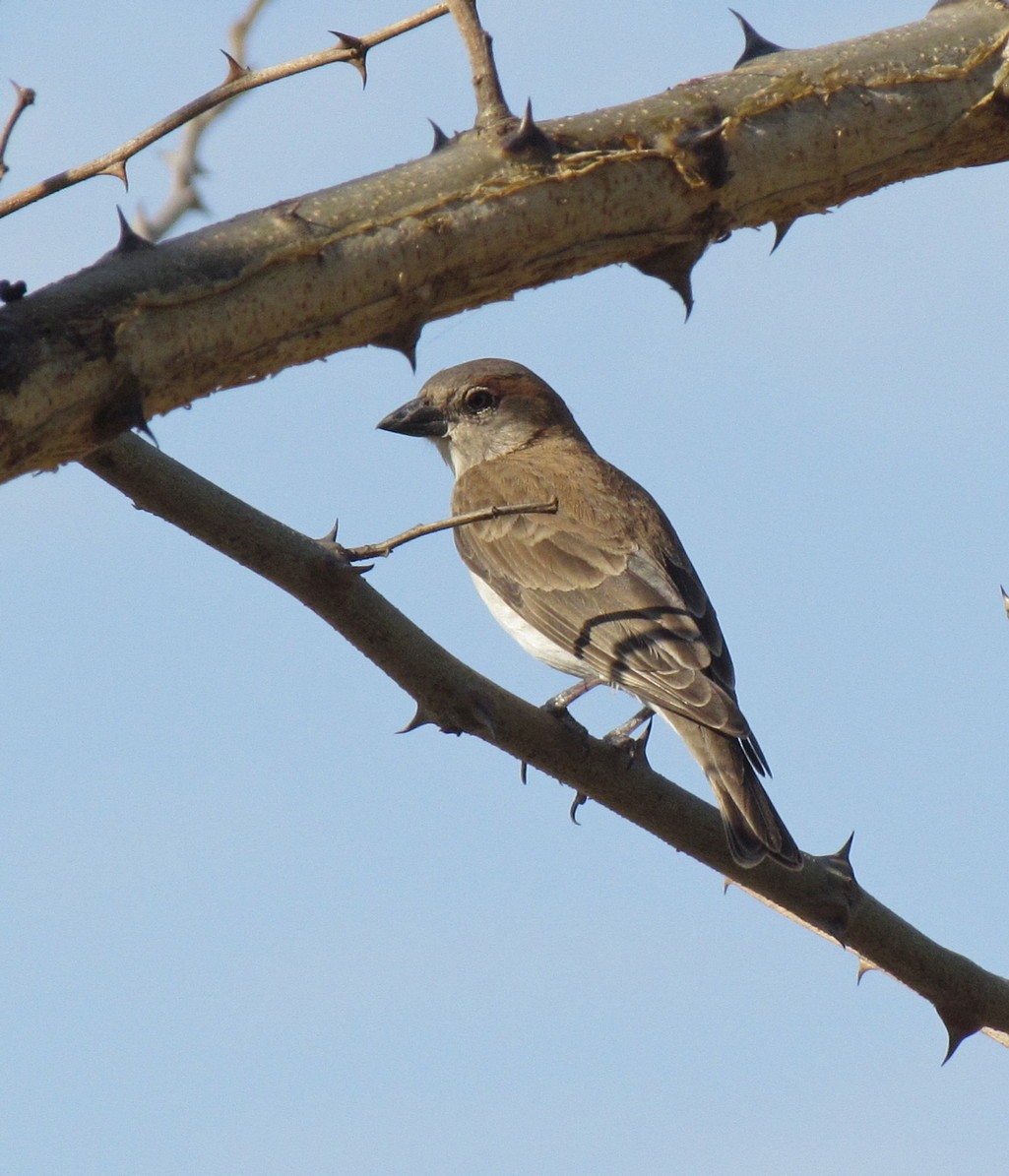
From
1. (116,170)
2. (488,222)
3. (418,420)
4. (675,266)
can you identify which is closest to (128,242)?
(116,170)

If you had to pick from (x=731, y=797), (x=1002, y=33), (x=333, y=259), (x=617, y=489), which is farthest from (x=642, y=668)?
(x=333, y=259)

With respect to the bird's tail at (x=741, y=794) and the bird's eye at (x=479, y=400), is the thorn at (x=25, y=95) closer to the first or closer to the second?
the bird's tail at (x=741, y=794)

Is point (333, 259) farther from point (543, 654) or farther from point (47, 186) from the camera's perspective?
point (543, 654)

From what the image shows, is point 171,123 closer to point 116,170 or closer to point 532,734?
point 116,170

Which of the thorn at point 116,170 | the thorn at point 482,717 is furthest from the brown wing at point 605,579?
the thorn at point 116,170

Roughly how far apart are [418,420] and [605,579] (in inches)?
78.9

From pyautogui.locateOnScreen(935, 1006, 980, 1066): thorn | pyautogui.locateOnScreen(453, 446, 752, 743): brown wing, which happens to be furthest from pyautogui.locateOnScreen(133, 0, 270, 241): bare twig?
pyautogui.locateOnScreen(935, 1006, 980, 1066): thorn

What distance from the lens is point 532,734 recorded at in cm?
419

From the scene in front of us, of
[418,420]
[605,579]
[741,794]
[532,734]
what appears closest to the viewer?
[532,734]

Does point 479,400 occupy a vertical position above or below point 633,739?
above

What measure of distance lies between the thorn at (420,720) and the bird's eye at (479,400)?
4570 mm

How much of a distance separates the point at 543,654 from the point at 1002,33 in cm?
339

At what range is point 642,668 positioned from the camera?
598cm

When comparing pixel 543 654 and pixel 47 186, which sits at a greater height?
pixel 543 654
